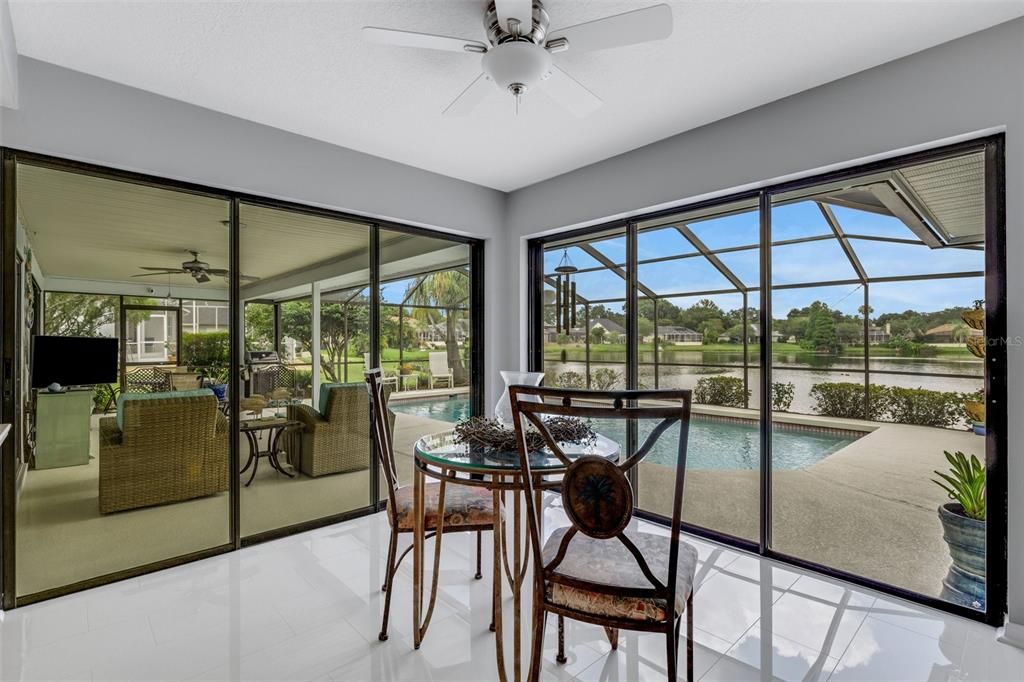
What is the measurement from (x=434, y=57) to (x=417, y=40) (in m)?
0.53

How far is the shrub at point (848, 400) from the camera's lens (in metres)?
2.59

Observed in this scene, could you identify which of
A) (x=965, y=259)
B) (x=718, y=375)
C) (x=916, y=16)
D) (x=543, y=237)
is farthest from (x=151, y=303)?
(x=965, y=259)

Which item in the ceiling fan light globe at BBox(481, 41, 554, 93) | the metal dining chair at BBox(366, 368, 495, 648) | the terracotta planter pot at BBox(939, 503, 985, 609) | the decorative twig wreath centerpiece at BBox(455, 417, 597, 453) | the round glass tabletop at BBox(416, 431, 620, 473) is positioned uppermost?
the ceiling fan light globe at BBox(481, 41, 554, 93)

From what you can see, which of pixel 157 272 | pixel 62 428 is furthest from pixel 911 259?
pixel 62 428

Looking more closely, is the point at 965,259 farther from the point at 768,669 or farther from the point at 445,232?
the point at 445,232

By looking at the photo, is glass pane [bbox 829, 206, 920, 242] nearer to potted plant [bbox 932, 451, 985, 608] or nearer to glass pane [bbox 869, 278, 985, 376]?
glass pane [bbox 869, 278, 985, 376]

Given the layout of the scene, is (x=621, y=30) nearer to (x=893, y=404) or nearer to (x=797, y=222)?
(x=797, y=222)

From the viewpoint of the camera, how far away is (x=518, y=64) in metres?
1.89

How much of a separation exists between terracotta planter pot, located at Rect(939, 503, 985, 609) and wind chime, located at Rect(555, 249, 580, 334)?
2.53 meters

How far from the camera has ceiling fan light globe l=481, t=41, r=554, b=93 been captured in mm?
1862

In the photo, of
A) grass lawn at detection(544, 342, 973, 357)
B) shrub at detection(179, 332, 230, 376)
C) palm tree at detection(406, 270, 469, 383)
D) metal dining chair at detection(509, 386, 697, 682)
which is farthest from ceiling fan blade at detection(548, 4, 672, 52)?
shrub at detection(179, 332, 230, 376)

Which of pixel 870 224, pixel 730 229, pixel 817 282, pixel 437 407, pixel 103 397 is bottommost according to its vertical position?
pixel 437 407

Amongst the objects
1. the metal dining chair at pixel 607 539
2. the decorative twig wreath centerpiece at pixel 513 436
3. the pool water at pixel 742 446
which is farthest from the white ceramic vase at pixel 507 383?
the pool water at pixel 742 446

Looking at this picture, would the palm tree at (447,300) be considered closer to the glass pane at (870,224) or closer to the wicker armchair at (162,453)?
the wicker armchair at (162,453)
